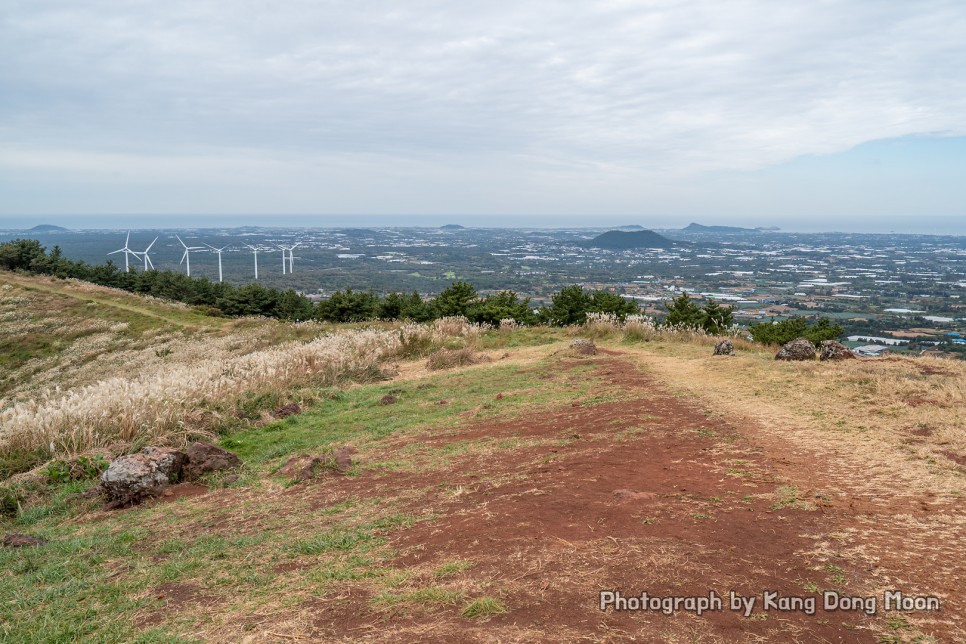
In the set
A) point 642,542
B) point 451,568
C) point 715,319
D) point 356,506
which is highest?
point 642,542

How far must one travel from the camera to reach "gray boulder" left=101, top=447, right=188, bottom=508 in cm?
645

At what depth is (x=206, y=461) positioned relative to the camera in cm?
738

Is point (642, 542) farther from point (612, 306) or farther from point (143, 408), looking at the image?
point (612, 306)

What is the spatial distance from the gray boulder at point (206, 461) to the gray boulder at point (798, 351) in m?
9.76

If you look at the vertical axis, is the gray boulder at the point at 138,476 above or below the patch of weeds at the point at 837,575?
below

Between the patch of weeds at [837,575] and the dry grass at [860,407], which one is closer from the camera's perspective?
the patch of weeds at [837,575]

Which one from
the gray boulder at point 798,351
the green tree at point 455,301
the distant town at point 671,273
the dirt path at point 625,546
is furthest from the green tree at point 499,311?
the dirt path at point 625,546

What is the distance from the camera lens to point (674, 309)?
68.1 ft

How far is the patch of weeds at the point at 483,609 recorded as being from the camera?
3.29 metres

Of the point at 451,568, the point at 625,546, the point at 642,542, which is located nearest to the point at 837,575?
the point at 642,542

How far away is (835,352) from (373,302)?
938 inches

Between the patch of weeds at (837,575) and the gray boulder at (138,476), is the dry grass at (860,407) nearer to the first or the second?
the patch of weeds at (837,575)

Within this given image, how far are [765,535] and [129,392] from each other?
371 inches

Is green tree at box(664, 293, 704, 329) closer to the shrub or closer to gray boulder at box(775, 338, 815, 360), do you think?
the shrub
